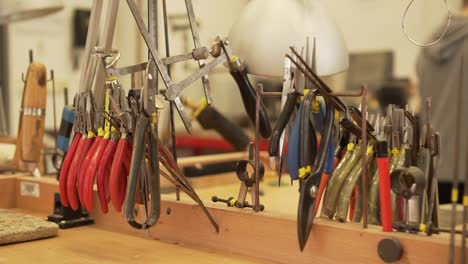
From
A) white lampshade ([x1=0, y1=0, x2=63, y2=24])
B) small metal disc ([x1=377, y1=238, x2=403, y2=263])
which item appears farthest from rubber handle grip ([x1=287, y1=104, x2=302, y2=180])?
white lampshade ([x1=0, y1=0, x2=63, y2=24])

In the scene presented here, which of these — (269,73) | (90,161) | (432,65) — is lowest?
(90,161)

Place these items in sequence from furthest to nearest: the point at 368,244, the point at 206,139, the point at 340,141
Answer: the point at 206,139 → the point at 340,141 → the point at 368,244

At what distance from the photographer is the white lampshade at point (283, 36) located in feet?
3.36

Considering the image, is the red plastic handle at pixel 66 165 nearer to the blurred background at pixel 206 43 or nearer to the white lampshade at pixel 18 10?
the white lampshade at pixel 18 10

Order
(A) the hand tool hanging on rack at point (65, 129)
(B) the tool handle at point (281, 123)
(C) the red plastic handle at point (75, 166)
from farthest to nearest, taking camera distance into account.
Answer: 1. (A) the hand tool hanging on rack at point (65, 129)
2. (C) the red plastic handle at point (75, 166)
3. (B) the tool handle at point (281, 123)

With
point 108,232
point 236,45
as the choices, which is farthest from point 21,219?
point 236,45

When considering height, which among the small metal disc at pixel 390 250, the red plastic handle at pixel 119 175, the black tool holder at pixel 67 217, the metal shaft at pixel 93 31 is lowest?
the black tool holder at pixel 67 217

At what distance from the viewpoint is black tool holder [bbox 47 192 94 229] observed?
3.58 feet

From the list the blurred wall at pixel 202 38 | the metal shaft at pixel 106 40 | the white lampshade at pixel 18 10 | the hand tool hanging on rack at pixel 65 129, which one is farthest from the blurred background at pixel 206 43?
the metal shaft at pixel 106 40

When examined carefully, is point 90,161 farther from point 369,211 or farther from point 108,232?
point 369,211

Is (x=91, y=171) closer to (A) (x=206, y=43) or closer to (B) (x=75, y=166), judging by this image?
(B) (x=75, y=166)

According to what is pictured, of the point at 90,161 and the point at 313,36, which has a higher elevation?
the point at 313,36

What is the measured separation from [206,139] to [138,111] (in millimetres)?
2030

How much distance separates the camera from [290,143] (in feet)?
2.71
